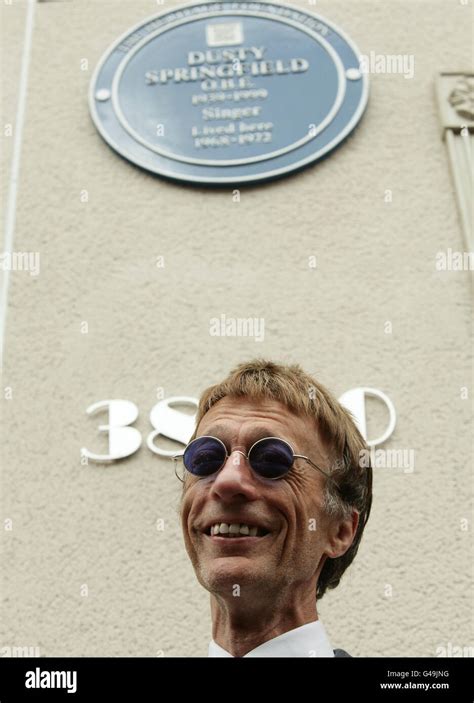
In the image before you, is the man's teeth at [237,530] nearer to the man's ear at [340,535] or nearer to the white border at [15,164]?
the man's ear at [340,535]

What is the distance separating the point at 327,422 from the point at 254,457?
0.26 meters

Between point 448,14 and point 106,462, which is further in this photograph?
point 448,14

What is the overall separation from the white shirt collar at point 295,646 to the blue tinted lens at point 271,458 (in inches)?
14.9

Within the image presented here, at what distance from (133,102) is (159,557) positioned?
10.2ft

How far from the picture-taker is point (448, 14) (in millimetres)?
5910

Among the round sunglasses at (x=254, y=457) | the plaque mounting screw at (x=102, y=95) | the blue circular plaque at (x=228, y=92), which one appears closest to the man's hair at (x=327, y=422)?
the round sunglasses at (x=254, y=457)

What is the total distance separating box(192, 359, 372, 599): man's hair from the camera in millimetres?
2139

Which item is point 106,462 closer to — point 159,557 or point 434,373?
point 159,557

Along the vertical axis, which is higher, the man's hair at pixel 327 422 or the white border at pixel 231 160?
the white border at pixel 231 160

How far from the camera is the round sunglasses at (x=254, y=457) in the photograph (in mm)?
1959

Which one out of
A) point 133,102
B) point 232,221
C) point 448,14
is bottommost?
point 232,221

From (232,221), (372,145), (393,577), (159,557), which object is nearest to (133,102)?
(232,221)

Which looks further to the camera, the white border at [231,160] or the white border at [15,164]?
the white border at [231,160]

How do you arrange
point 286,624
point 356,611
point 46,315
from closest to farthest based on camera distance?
point 286,624
point 356,611
point 46,315
